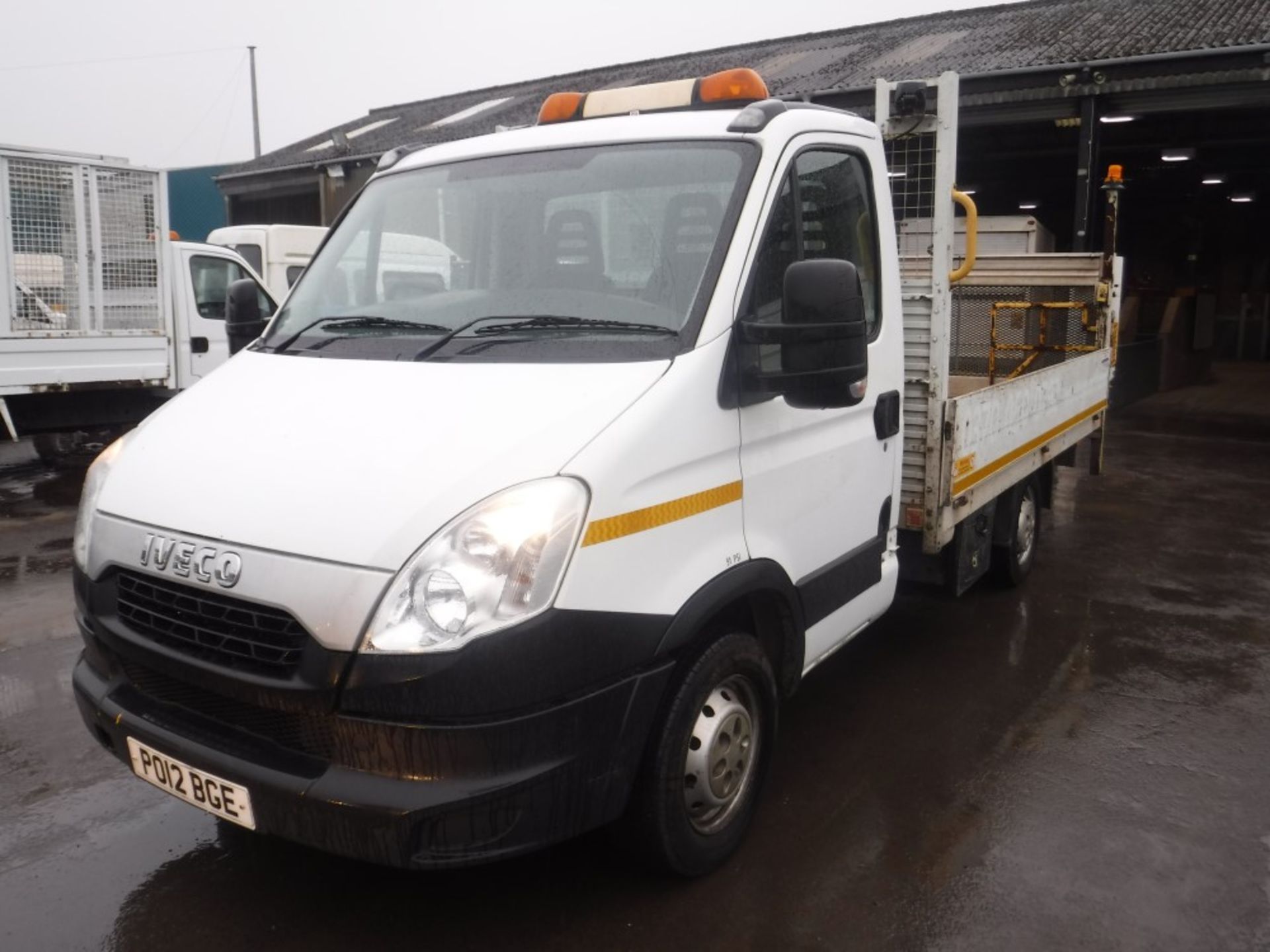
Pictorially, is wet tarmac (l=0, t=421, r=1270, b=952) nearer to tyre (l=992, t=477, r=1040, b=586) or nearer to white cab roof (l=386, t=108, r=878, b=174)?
tyre (l=992, t=477, r=1040, b=586)

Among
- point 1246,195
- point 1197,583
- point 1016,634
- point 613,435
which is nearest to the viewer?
point 613,435

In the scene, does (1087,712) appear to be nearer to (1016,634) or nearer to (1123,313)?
(1016,634)

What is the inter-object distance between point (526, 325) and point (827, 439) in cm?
107

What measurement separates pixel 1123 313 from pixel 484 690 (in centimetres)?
1825

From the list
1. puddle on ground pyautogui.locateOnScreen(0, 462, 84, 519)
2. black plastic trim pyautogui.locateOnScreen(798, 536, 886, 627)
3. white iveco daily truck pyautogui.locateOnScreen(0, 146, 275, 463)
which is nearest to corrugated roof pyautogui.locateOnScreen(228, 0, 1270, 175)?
white iveco daily truck pyautogui.locateOnScreen(0, 146, 275, 463)

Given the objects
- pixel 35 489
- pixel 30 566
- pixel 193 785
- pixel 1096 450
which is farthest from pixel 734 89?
pixel 35 489

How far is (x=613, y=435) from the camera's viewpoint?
2594 millimetres

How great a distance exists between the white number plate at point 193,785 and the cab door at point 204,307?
7854 mm

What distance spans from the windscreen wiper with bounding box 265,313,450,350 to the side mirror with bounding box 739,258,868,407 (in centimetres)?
100

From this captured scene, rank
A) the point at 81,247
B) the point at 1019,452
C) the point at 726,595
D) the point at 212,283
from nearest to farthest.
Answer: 1. the point at 726,595
2. the point at 1019,452
3. the point at 81,247
4. the point at 212,283

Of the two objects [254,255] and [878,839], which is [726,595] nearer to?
[878,839]

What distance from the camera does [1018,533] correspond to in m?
5.96

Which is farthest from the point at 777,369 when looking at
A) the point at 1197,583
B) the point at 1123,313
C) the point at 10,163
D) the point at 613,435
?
the point at 1123,313

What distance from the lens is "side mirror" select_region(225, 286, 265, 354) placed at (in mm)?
4168
